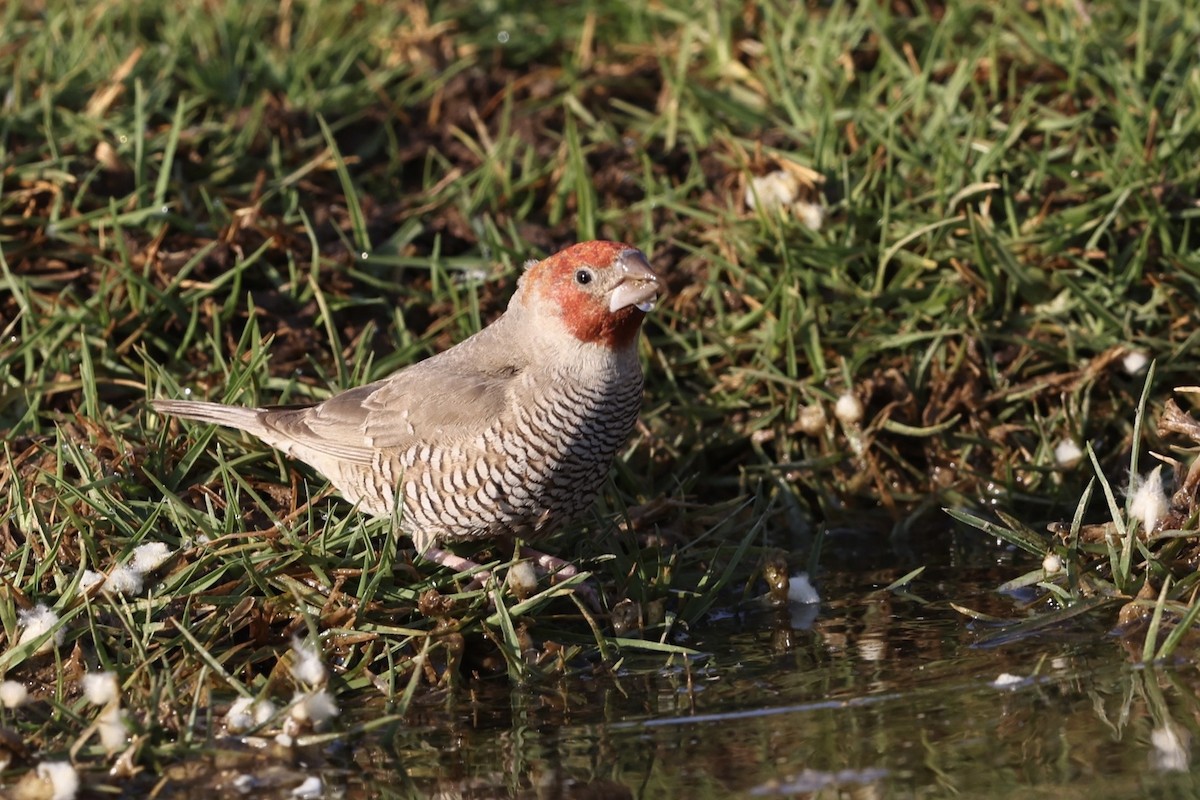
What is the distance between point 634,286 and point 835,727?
1340 millimetres

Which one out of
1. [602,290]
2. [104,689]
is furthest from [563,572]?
[104,689]

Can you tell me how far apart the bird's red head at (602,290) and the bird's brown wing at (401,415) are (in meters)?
0.26

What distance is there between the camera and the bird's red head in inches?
165

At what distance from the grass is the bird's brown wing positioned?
8.4 inches

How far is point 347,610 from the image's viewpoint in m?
3.95

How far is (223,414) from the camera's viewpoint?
460 centimetres

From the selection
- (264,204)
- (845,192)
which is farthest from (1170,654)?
(264,204)

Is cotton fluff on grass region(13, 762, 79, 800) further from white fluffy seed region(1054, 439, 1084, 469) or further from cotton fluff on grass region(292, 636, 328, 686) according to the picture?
white fluffy seed region(1054, 439, 1084, 469)

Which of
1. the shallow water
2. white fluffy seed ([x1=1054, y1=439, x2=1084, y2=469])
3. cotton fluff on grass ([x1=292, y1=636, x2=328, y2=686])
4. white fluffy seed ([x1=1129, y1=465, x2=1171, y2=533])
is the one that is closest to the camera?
the shallow water

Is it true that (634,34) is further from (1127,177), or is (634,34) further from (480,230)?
(1127,177)

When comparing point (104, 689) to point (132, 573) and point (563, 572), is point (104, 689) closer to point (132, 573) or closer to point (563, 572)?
point (132, 573)

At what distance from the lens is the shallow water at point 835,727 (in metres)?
3.10

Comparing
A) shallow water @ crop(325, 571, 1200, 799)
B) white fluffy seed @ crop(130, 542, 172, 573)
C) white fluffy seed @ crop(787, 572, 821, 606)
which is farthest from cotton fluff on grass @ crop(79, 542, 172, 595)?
white fluffy seed @ crop(787, 572, 821, 606)

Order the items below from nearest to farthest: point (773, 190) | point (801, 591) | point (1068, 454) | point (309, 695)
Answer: point (309, 695) < point (801, 591) < point (1068, 454) < point (773, 190)
